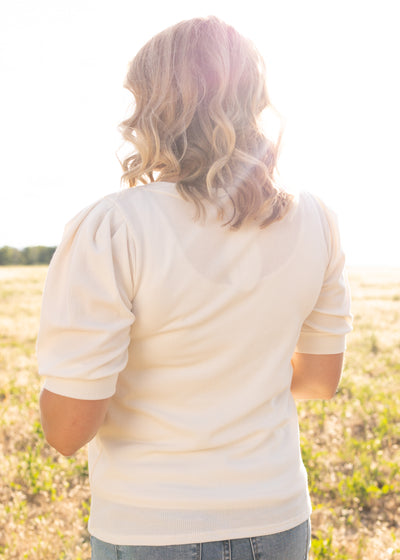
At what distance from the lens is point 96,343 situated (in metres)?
1.34

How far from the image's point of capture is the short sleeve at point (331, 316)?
1.73 meters

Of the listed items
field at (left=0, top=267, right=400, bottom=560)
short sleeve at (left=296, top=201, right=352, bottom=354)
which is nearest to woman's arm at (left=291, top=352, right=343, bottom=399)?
short sleeve at (left=296, top=201, right=352, bottom=354)

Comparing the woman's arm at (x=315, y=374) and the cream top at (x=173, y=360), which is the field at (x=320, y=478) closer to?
the woman's arm at (x=315, y=374)

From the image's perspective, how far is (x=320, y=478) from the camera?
4074mm

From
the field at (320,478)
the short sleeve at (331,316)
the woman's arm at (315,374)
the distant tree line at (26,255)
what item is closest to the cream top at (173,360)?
the short sleeve at (331,316)

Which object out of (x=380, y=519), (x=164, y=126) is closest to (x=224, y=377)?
(x=164, y=126)

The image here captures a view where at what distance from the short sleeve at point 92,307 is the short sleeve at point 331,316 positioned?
696 mm

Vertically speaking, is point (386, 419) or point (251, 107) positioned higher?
point (251, 107)

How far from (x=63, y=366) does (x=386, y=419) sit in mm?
4331

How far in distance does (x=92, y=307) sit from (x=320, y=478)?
3272 mm

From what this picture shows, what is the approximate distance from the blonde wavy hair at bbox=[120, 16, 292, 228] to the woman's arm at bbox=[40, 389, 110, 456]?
0.58 meters

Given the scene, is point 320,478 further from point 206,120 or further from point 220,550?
point 206,120

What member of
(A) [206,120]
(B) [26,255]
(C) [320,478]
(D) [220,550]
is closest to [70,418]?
(D) [220,550]

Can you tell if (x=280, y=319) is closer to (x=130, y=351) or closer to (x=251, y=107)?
(x=130, y=351)
